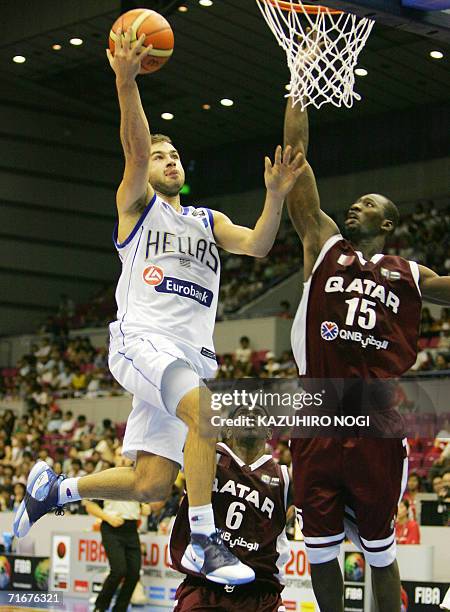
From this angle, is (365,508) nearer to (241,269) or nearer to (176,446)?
(176,446)

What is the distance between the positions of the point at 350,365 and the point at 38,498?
2032 mm

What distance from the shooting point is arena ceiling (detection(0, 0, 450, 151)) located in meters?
21.3

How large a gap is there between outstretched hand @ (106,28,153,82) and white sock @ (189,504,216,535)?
2.18 metres

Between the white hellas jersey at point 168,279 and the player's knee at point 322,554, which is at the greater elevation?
the white hellas jersey at point 168,279

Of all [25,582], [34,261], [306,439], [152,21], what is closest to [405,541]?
[25,582]

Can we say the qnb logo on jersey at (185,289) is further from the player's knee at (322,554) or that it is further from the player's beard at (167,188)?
the player's knee at (322,554)

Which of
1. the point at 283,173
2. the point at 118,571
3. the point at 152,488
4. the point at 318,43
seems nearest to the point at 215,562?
the point at 152,488

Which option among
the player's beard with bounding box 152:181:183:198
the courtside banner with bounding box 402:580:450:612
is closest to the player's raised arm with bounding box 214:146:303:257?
the player's beard with bounding box 152:181:183:198

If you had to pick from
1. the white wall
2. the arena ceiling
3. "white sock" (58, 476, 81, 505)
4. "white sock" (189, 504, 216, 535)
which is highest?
the arena ceiling

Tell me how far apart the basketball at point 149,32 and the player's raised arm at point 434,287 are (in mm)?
1794

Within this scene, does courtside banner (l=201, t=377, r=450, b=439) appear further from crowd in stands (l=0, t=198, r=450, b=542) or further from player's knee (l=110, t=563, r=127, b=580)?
player's knee (l=110, t=563, r=127, b=580)

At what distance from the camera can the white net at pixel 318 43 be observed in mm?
6168

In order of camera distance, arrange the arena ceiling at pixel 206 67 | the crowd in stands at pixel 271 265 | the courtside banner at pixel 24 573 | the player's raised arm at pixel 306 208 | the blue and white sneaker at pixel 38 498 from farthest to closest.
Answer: the crowd in stands at pixel 271 265
the arena ceiling at pixel 206 67
the courtside banner at pixel 24 573
the blue and white sneaker at pixel 38 498
the player's raised arm at pixel 306 208

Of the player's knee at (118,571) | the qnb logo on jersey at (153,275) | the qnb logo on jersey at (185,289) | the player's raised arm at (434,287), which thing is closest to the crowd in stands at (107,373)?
the player's knee at (118,571)
